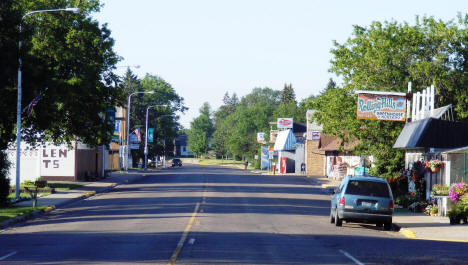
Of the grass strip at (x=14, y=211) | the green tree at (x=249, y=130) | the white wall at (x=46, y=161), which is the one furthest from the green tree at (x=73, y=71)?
the green tree at (x=249, y=130)

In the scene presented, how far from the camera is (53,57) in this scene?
141ft

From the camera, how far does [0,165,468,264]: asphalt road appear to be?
13953 millimetres

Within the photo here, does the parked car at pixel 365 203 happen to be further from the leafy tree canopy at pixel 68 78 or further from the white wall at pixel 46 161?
the white wall at pixel 46 161

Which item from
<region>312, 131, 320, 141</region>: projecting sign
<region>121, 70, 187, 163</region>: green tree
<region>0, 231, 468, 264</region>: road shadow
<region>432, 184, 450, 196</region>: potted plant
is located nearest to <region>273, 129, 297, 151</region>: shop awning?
<region>312, 131, 320, 141</region>: projecting sign

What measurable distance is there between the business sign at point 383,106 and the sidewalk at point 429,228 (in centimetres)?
996

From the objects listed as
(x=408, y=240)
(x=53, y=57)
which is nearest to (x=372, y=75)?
(x=53, y=57)

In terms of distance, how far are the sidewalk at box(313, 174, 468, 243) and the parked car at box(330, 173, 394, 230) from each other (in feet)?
2.88

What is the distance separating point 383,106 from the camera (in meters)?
36.9

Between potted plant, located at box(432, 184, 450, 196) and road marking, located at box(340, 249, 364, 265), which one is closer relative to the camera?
road marking, located at box(340, 249, 364, 265)

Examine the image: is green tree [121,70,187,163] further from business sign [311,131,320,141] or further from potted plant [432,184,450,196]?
potted plant [432,184,450,196]

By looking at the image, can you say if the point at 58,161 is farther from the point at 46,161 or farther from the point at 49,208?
the point at 49,208

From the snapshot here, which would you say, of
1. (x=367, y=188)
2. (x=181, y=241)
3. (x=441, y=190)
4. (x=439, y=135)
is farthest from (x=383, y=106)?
(x=181, y=241)

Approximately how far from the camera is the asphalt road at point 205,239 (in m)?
14.0

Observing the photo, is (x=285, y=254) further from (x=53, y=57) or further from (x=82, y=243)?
(x=53, y=57)
